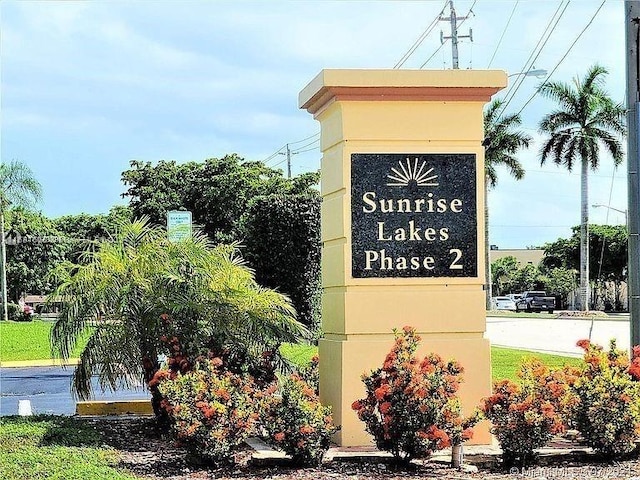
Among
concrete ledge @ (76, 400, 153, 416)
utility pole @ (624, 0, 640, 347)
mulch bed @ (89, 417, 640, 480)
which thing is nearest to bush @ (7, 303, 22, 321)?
concrete ledge @ (76, 400, 153, 416)

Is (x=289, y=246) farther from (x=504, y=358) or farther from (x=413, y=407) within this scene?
(x=413, y=407)

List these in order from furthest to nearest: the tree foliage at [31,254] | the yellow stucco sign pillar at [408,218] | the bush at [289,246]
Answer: the tree foliage at [31,254], the bush at [289,246], the yellow stucco sign pillar at [408,218]

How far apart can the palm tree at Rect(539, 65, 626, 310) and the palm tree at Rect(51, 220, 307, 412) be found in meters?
47.3

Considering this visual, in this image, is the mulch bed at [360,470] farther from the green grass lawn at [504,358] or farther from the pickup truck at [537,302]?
the pickup truck at [537,302]

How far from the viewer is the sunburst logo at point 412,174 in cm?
927

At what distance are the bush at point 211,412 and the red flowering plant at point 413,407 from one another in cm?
96

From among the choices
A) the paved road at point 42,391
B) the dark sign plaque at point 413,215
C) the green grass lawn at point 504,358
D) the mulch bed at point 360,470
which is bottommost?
the paved road at point 42,391

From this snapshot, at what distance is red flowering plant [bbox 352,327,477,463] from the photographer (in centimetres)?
801

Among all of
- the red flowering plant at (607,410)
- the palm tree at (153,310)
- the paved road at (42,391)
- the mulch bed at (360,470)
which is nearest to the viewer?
the mulch bed at (360,470)

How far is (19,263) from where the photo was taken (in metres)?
55.4

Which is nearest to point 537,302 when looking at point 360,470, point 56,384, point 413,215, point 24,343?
point 24,343

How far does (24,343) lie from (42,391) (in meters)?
11.8

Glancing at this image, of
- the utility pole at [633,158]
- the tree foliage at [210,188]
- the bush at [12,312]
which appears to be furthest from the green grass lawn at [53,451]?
the bush at [12,312]

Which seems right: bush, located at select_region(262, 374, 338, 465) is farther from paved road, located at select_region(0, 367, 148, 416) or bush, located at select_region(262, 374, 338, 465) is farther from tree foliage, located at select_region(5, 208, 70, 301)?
tree foliage, located at select_region(5, 208, 70, 301)
